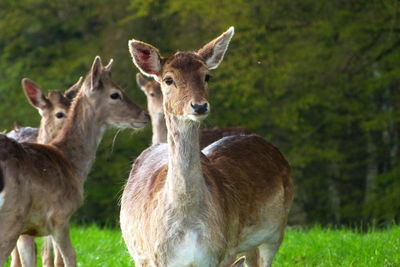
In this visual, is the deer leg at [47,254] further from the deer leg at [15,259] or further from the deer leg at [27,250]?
the deer leg at [27,250]

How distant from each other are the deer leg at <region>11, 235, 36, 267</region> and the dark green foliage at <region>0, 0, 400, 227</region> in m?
9.16

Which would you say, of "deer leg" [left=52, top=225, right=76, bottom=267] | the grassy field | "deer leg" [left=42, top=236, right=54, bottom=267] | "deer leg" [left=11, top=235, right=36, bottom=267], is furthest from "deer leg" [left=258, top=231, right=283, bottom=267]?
"deer leg" [left=42, top=236, right=54, bottom=267]

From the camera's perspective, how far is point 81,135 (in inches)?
444

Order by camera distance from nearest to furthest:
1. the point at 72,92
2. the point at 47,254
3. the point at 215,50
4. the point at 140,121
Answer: the point at 215,50 < the point at 47,254 < the point at 140,121 < the point at 72,92

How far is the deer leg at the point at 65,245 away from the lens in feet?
30.9

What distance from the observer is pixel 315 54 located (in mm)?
20141

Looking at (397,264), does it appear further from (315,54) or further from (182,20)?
(182,20)

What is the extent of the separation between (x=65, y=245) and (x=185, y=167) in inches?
105

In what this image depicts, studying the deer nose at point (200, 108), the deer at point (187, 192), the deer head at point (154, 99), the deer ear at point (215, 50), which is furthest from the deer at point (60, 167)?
the deer head at point (154, 99)

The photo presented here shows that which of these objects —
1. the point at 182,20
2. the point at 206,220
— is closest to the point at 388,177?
the point at 182,20

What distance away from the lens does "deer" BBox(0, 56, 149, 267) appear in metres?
8.62

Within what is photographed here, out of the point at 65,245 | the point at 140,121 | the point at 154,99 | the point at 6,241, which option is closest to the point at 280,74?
the point at 154,99

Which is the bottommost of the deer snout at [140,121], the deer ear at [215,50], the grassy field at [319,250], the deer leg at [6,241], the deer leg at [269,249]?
the grassy field at [319,250]

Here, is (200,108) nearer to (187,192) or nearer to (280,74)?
(187,192)
